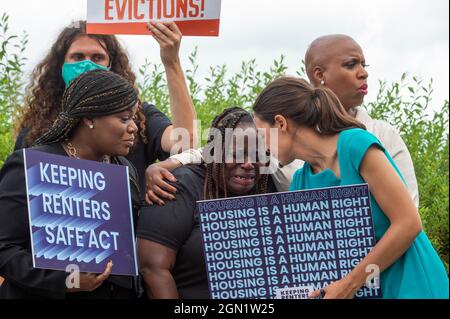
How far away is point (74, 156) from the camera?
156 inches

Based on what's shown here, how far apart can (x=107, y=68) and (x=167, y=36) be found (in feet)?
1.62

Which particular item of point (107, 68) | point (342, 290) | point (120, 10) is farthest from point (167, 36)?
point (342, 290)

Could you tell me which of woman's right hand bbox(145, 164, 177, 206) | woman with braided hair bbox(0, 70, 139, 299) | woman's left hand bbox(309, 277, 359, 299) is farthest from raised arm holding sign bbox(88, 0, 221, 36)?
woman's left hand bbox(309, 277, 359, 299)

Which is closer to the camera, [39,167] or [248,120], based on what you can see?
[39,167]

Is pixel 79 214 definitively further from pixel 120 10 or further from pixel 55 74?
pixel 55 74

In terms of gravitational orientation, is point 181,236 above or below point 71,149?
below

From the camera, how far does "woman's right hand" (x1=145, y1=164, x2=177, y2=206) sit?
13.8ft

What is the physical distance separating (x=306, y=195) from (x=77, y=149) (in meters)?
1.00

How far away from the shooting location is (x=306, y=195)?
3625 mm

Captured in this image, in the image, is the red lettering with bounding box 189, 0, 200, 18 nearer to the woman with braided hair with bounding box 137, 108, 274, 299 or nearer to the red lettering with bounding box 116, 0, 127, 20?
the red lettering with bounding box 116, 0, 127, 20

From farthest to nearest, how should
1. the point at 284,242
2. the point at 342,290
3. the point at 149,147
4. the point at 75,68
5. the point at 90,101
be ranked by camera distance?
1. the point at 75,68
2. the point at 149,147
3. the point at 90,101
4. the point at 284,242
5. the point at 342,290

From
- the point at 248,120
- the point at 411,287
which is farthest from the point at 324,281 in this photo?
the point at 248,120
